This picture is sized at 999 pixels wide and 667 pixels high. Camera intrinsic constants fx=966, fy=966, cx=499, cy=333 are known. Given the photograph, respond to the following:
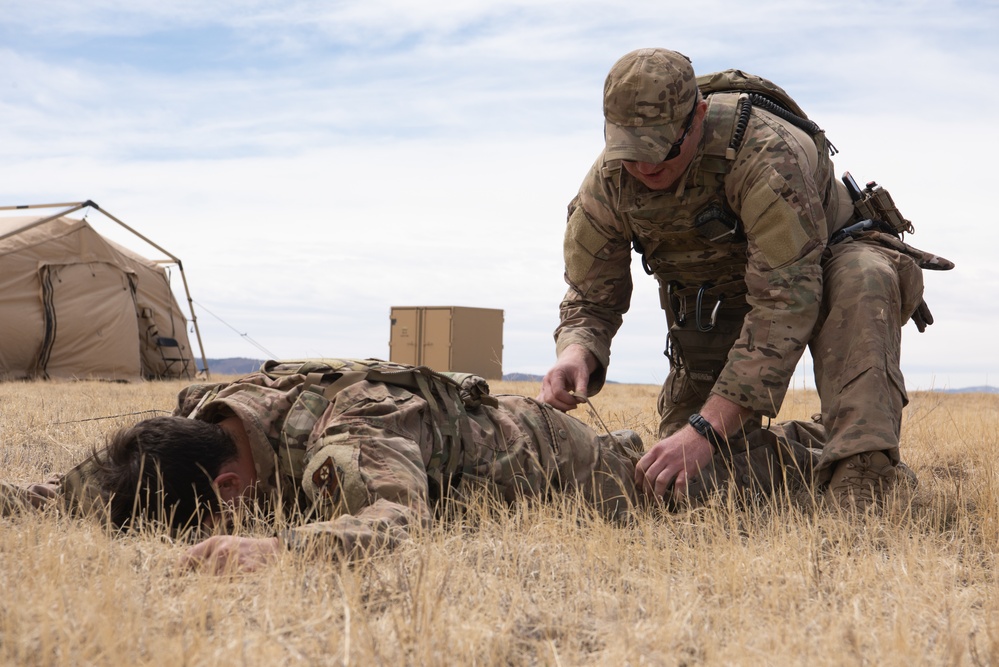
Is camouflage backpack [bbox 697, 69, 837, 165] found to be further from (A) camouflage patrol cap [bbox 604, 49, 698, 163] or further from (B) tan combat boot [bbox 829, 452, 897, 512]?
(B) tan combat boot [bbox 829, 452, 897, 512]

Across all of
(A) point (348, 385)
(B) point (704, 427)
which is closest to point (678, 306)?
(B) point (704, 427)

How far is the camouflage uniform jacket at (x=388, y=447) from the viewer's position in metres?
2.60

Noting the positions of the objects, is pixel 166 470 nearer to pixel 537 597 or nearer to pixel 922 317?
pixel 537 597

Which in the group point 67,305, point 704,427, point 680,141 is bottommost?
point 67,305

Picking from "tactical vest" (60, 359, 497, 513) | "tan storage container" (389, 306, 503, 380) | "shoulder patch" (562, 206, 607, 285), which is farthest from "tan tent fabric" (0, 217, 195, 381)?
"tactical vest" (60, 359, 497, 513)

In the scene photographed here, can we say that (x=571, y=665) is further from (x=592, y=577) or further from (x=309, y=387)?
(x=309, y=387)

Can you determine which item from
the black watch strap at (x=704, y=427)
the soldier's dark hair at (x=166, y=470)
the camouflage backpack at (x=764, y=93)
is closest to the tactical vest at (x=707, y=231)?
the camouflage backpack at (x=764, y=93)

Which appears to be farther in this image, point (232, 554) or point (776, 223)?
point (776, 223)

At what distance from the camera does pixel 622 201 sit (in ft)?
12.9

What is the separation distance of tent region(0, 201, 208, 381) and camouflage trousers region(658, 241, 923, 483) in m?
12.8

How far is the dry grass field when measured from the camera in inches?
72.0

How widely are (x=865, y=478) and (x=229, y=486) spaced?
2.21 m

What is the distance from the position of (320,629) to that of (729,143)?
2.52 metres

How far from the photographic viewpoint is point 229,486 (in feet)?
9.56
